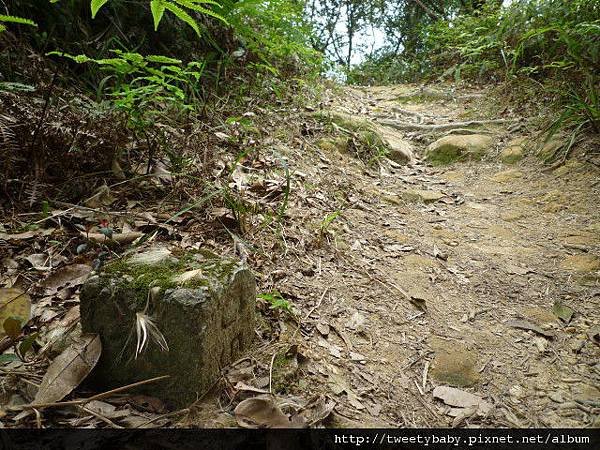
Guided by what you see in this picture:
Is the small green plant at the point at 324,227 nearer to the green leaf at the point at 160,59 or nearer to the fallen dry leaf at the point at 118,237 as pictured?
the fallen dry leaf at the point at 118,237

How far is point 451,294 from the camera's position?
2.33 m

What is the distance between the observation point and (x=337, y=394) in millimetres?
1514

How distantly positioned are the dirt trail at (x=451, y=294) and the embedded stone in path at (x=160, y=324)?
42cm

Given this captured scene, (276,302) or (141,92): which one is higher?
(141,92)

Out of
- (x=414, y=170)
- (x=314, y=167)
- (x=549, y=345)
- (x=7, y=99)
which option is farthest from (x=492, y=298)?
(x=7, y=99)

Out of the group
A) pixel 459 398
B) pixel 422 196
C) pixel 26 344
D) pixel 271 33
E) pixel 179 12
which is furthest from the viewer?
pixel 271 33

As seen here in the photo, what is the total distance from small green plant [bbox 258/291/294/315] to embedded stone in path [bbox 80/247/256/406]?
39 centimetres

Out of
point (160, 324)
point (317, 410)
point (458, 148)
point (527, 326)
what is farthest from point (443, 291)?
point (458, 148)

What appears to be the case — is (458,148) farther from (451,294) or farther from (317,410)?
(317,410)

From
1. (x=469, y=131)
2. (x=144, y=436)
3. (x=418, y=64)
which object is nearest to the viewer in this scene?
(x=144, y=436)

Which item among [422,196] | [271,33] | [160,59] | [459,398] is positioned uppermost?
[271,33]

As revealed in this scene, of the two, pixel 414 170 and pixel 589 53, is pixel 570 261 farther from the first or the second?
pixel 589 53

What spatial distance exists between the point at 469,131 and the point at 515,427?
13.4 feet

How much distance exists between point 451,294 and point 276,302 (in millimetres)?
1150
